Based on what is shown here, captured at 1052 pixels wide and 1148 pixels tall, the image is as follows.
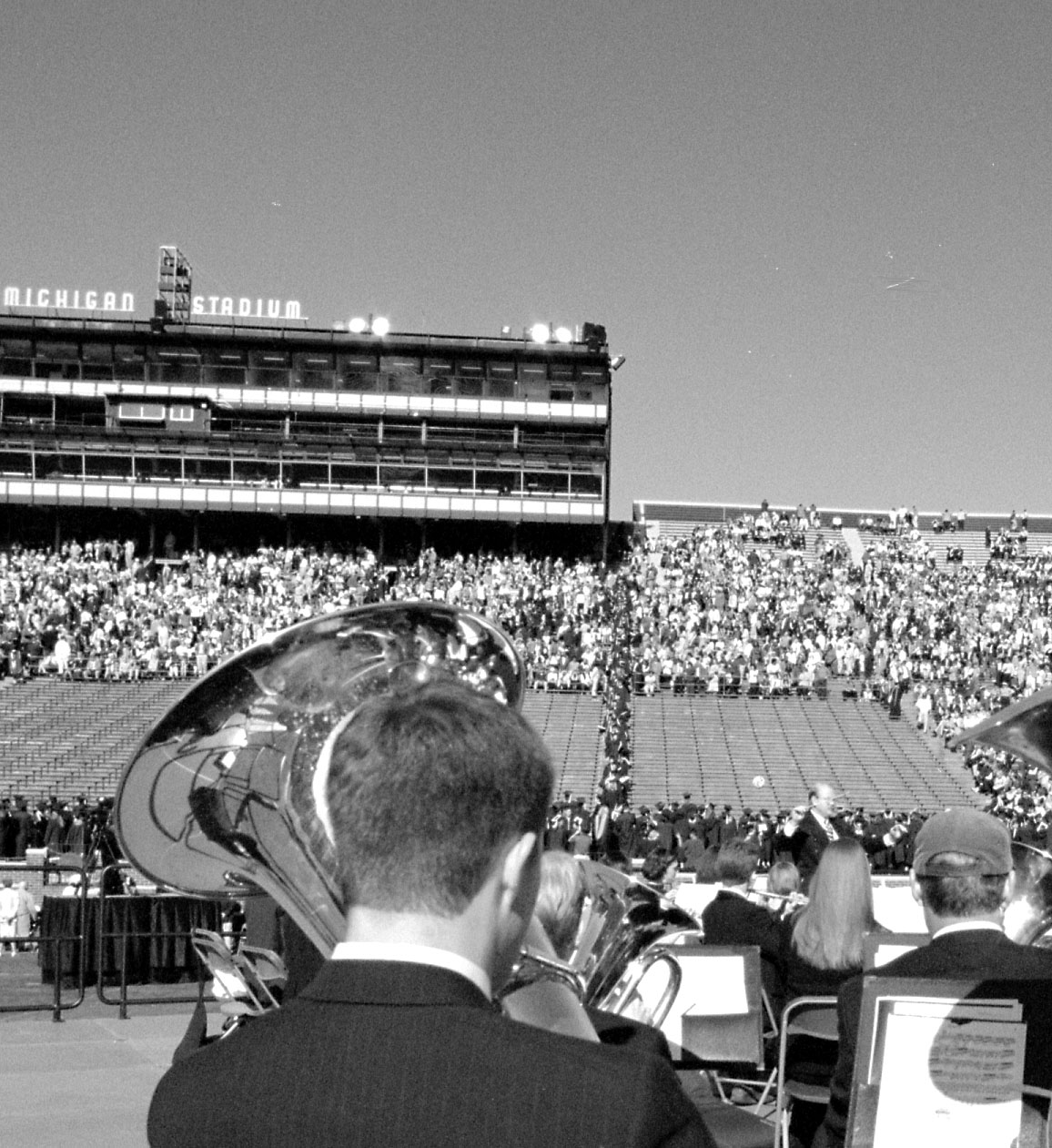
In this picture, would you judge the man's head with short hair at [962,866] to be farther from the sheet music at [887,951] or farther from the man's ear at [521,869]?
the man's ear at [521,869]

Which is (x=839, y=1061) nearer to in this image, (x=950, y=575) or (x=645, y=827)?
(x=645, y=827)

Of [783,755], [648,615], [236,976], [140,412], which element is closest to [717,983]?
[236,976]

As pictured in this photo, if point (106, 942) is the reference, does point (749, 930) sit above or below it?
above

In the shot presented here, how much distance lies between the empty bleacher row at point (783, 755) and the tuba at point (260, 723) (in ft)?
92.8

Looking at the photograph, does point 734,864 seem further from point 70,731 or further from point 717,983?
point 70,731

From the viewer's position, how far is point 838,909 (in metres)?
5.50

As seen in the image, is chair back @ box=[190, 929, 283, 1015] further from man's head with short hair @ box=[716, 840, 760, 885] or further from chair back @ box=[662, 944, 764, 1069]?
man's head with short hair @ box=[716, 840, 760, 885]

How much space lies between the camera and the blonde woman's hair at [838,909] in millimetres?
5418

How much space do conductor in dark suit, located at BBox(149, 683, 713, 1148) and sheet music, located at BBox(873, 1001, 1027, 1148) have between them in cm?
199

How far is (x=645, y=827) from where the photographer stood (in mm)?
25578

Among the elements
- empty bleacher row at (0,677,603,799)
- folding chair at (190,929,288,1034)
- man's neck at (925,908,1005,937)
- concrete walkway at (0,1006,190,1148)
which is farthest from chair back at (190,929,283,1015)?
empty bleacher row at (0,677,603,799)

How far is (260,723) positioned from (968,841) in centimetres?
160

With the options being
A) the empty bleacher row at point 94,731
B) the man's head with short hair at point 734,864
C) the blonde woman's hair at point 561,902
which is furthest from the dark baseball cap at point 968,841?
the empty bleacher row at point 94,731

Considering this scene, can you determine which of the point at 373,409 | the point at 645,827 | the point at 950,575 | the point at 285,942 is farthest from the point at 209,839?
the point at 373,409
